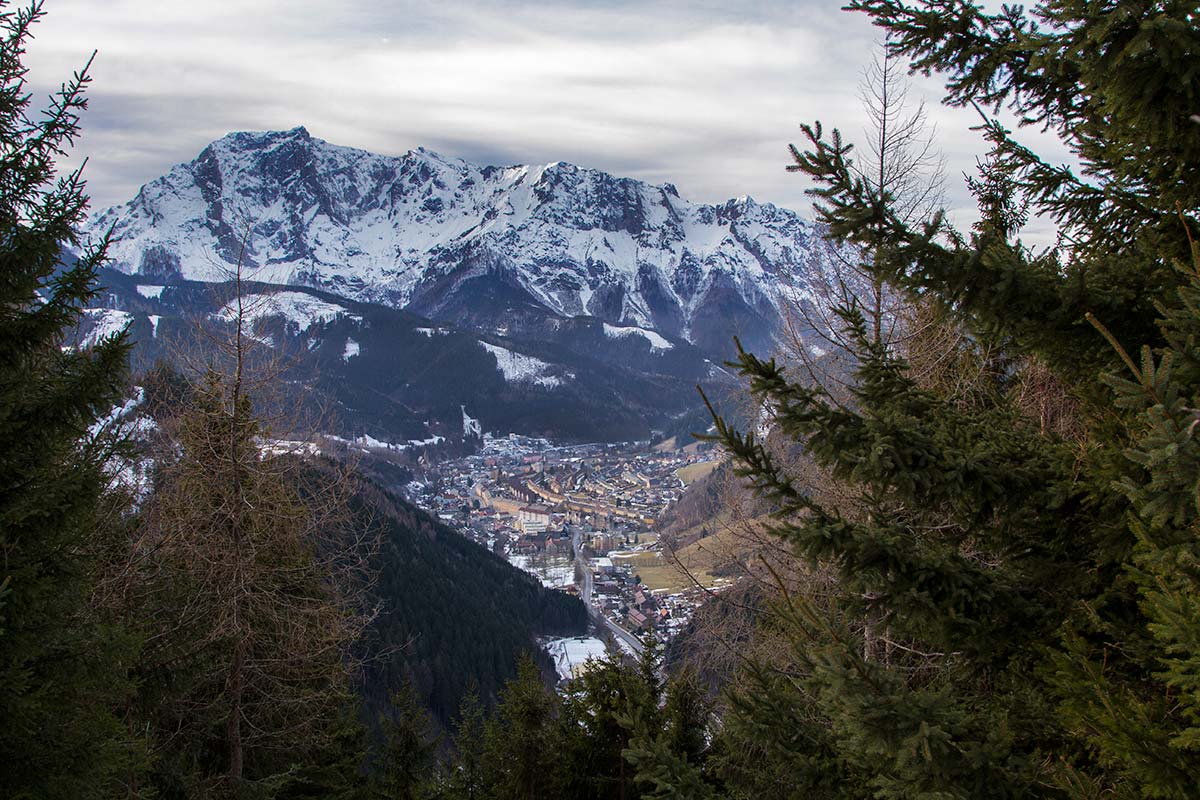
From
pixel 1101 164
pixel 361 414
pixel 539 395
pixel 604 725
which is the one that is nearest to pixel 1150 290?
pixel 1101 164

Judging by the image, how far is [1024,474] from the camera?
3303 millimetres

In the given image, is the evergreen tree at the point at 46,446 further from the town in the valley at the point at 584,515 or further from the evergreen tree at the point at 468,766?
the evergreen tree at the point at 468,766

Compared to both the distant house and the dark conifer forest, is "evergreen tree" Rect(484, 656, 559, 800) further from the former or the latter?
the distant house

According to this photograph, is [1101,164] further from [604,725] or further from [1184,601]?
[604,725]

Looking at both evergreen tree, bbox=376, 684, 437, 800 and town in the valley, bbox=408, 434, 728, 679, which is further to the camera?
town in the valley, bbox=408, 434, 728, 679

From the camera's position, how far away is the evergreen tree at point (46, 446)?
5.00 m

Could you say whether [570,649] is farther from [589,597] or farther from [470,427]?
[470,427]

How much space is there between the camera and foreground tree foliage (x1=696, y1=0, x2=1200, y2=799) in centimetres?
251

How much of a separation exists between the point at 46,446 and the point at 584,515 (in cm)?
9416

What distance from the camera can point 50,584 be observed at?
16.6ft

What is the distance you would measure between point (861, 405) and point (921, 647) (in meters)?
6.30

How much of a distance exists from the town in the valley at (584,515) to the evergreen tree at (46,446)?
248 inches

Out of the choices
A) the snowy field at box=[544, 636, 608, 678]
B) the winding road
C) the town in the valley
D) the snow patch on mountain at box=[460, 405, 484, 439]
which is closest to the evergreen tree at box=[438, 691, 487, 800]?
the town in the valley

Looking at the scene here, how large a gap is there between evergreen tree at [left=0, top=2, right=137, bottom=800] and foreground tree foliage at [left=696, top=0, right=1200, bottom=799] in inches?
198
